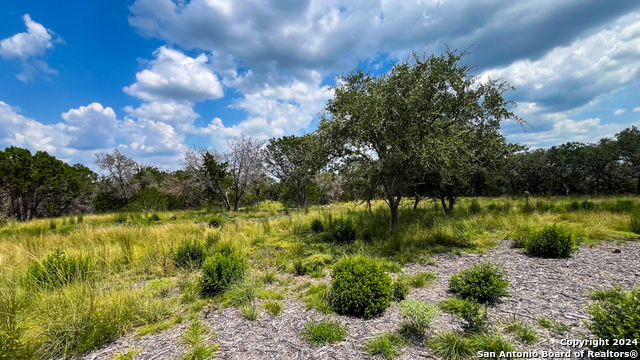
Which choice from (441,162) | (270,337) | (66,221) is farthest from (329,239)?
(66,221)

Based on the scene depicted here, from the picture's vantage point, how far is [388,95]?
7.31 meters

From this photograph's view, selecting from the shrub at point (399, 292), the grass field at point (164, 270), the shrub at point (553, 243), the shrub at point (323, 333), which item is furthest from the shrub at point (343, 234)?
the shrub at point (323, 333)

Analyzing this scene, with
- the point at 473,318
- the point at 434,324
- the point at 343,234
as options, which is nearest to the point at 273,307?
the point at 434,324

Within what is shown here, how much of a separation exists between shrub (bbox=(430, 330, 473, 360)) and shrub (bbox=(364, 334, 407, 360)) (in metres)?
0.36

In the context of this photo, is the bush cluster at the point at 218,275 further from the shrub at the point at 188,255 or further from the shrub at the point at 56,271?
the shrub at the point at 56,271

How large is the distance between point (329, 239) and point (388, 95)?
5.11m

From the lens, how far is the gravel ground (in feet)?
9.67

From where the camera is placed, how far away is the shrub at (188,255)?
251 inches

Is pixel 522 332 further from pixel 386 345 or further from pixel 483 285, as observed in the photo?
pixel 386 345

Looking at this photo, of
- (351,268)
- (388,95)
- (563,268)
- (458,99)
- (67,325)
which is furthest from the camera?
(458,99)

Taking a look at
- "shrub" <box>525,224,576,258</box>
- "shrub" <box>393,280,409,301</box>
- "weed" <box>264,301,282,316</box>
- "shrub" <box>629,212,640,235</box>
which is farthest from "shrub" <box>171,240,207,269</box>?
"shrub" <box>629,212,640,235</box>

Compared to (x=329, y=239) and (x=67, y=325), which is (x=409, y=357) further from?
(x=329, y=239)

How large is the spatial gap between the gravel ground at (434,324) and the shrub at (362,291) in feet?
0.51

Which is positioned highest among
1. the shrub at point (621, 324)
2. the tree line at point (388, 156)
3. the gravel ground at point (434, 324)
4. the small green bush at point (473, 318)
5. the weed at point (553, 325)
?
the tree line at point (388, 156)
